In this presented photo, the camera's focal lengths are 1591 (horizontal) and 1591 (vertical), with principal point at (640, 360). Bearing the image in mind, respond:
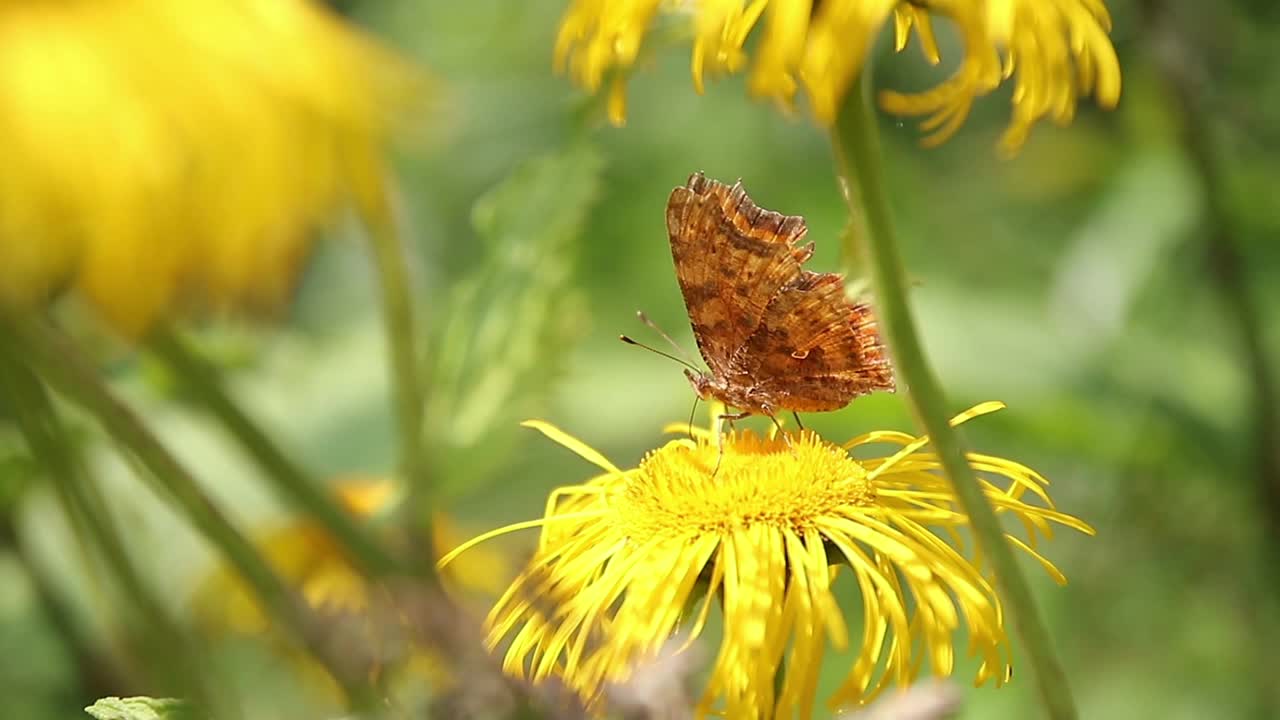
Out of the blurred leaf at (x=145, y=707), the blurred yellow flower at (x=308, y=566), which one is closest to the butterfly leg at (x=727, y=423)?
the blurred leaf at (x=145, y=707)

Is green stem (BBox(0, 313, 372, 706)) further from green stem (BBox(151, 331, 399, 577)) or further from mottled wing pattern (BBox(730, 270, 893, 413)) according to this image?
mottled wing pattern (BBox(730, 270, 893, 413))

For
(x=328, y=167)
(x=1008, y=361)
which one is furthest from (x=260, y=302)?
(x=1008, y=361)

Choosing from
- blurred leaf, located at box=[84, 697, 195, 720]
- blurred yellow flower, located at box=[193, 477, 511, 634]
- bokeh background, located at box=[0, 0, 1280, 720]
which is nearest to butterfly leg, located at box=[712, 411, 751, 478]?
bokeh background, located at box=[0, 0, 1280, 720]

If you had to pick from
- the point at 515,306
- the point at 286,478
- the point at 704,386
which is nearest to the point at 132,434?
the point at 286,478

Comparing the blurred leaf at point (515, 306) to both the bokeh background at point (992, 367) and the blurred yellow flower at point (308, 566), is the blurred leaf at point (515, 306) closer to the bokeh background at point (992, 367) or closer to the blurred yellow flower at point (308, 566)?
the bokeh background at point (992, 367)

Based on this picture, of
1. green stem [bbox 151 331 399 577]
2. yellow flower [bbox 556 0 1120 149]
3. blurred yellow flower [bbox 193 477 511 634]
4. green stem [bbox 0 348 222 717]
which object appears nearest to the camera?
yellow flower [bbox 556 0 1120 149]
